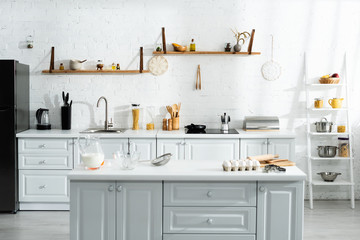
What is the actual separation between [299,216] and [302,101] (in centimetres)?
311

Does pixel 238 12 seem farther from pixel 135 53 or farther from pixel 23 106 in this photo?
pixel 23 106

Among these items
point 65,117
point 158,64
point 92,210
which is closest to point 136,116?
point 158,64

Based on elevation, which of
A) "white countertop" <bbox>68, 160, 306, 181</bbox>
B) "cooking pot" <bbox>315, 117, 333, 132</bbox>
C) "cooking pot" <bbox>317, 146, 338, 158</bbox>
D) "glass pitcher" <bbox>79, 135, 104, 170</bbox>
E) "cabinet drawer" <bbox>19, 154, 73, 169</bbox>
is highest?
"cooking pot" <bbox>315, 117, 333, 132</bbox>

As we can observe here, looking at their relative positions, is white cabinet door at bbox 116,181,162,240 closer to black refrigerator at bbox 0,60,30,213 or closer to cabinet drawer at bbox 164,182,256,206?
cabinet drawer at bbox 164,182,256,206

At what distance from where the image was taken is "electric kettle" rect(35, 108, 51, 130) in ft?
18.2

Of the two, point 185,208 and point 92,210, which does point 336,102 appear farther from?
point 92,210

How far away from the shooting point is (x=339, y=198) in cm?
586

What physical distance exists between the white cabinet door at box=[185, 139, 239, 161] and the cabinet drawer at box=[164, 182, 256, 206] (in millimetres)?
2206

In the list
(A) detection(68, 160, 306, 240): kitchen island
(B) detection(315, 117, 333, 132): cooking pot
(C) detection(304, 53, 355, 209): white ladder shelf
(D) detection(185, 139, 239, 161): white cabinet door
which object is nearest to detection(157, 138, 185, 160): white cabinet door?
(D) detection(185, 139, 239, 161): white cabinet door

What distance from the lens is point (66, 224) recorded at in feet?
15.5

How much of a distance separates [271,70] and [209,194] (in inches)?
127

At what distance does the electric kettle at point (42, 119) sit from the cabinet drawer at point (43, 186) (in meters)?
0.66

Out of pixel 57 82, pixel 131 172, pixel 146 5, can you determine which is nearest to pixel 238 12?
pixel 146 5

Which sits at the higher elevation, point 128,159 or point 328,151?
point 128,159
